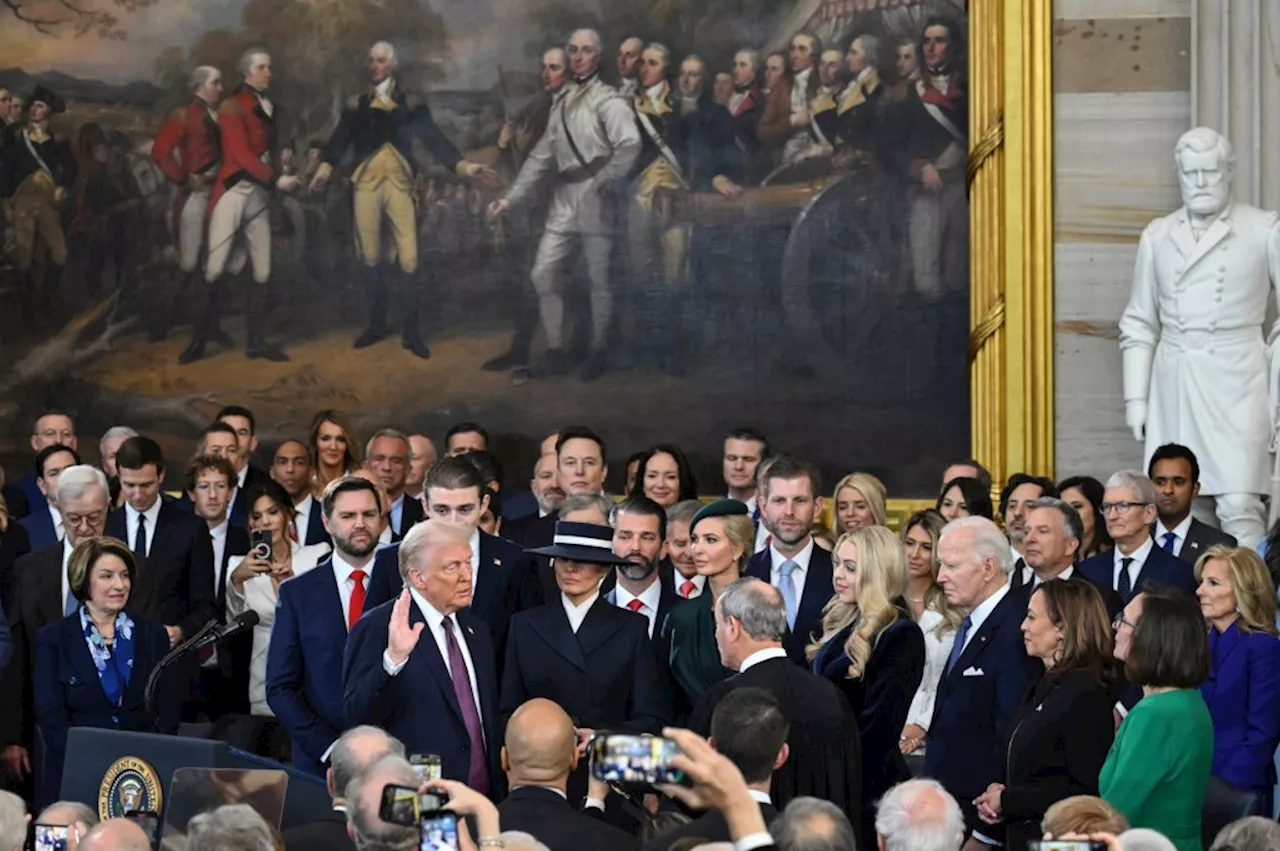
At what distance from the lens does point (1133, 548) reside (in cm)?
1064

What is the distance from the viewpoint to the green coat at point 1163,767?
743 centimetres

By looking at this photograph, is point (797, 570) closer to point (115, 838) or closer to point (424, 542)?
point (424, 542)

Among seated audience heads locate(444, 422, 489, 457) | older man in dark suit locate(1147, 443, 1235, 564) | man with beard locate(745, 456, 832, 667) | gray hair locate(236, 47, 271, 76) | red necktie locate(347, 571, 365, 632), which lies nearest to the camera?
red necktie locate(347, 571, 365, 632)

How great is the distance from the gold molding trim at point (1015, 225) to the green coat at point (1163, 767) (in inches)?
271

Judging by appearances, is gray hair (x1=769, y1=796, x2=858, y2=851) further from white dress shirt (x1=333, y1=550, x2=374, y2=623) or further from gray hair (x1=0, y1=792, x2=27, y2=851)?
white dress shirt (x1=333, y1=550, x2=374, y2=623)

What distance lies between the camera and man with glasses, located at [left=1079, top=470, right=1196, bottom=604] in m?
10.5

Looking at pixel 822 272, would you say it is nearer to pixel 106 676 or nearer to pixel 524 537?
pixel 524 537

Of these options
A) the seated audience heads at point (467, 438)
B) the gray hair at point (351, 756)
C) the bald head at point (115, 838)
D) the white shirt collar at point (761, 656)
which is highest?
the seated audience heads at point (467, 438)

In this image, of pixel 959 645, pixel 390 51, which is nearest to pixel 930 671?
pixel 959 645

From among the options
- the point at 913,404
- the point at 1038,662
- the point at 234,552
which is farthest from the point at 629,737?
the point at 913,404

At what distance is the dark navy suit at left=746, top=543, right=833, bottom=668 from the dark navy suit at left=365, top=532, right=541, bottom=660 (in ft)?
3.37

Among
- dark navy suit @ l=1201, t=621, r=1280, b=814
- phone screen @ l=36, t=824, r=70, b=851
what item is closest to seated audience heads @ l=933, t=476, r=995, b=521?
dark navy suit @ l=1201, t=621, r=1280, b=814

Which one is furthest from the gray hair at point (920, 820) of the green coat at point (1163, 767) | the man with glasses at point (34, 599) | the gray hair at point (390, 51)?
the gray hair at point (390, 51)

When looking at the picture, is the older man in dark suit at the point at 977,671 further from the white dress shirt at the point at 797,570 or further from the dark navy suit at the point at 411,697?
the dark navy suit at the point at 411,697
